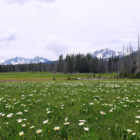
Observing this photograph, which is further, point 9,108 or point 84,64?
point 84,64

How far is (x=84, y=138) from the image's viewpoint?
3256 mm

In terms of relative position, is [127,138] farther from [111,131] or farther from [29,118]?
[29,118]

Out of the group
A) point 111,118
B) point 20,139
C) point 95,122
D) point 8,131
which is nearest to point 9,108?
point 8,131

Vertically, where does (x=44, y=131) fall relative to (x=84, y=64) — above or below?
below

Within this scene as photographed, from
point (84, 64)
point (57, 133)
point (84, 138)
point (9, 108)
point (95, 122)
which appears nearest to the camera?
point (84, 138)

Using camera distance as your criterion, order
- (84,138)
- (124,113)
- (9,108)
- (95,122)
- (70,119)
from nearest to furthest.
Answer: (84,138) < (95,122) < (70,119) < (124,113) < (9,108)

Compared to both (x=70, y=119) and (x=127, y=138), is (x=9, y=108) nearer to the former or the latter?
(x=70, y=119)

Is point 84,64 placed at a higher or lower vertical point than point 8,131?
higher

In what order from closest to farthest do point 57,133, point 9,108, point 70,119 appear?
point 57,133
point 70,119
point 9,108

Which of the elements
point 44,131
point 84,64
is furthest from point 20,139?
point 84,64

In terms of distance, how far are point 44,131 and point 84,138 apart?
134 centimetres

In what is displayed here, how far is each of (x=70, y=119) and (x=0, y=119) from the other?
299 cm

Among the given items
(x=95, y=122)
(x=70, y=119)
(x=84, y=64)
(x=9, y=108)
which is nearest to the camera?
(x=95, y=122)

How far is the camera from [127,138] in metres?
3.33
